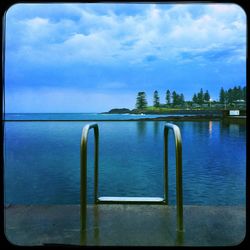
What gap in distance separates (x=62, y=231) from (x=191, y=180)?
26.8 feet

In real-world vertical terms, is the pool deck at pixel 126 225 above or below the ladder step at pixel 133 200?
below

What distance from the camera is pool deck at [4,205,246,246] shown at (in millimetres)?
2303

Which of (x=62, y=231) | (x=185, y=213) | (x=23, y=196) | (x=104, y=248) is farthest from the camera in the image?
(x=23, y=196)

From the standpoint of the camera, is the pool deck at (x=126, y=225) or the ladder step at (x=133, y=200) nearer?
the pool deck at (x=126, y=225)

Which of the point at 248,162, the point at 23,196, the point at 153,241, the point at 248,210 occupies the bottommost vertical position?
the point at 23,196

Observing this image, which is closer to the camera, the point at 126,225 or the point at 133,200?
the point at 126,225

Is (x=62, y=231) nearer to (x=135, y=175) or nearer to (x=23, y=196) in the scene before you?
(x=23, y=196)

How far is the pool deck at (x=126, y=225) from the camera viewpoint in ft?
7.55

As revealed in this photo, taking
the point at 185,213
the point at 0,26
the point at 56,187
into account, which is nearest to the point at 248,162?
the point at 185,213

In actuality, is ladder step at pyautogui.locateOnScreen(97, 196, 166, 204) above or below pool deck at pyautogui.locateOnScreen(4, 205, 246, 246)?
above

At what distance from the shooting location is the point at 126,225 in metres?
2.58

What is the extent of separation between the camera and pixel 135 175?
11422mm

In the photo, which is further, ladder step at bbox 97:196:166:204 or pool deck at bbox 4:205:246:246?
ladder step at bbox 97:196:166:204

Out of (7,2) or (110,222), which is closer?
(7,2)
